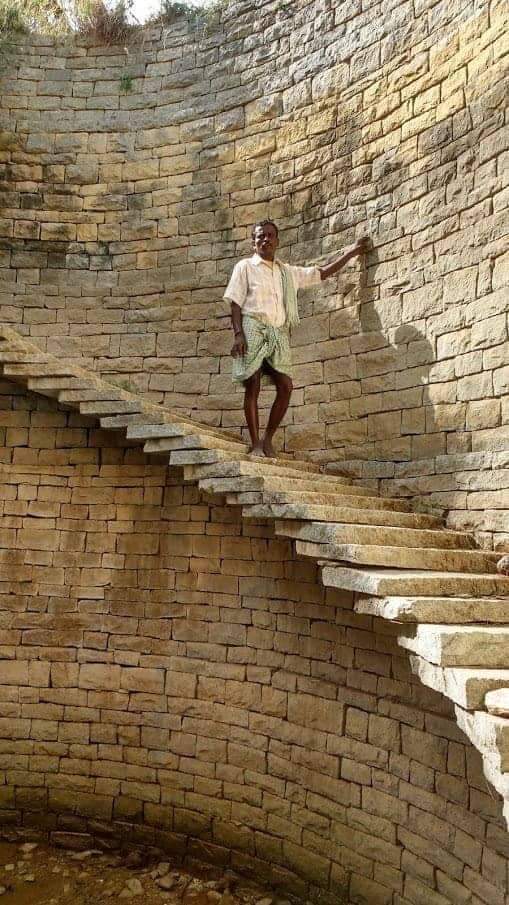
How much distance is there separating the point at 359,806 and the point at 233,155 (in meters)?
5.53

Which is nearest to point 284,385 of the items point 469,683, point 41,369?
point 41,369

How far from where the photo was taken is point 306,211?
5.55m

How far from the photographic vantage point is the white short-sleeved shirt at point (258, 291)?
4.90m

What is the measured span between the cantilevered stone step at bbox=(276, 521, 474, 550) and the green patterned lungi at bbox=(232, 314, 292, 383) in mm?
1531

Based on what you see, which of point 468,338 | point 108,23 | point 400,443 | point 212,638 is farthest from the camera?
point 108,23

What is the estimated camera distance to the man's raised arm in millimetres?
5023

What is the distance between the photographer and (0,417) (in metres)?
5.85

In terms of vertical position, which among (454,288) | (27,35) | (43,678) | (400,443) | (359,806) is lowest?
(359,806)

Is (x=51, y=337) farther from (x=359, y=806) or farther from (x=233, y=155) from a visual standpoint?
(x=359, y=806)

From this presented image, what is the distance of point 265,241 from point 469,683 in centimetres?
361

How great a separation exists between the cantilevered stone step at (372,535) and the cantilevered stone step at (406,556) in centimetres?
6

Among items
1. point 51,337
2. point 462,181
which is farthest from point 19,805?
point 462,181

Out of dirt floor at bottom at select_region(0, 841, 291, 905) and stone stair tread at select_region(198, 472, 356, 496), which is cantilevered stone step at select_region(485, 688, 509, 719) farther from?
dirt floor at bottom at select_region(0, 841, 291, 905)

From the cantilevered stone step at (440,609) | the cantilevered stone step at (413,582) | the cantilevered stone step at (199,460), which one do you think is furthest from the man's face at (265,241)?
the cantilevered stone step at (440,609)
